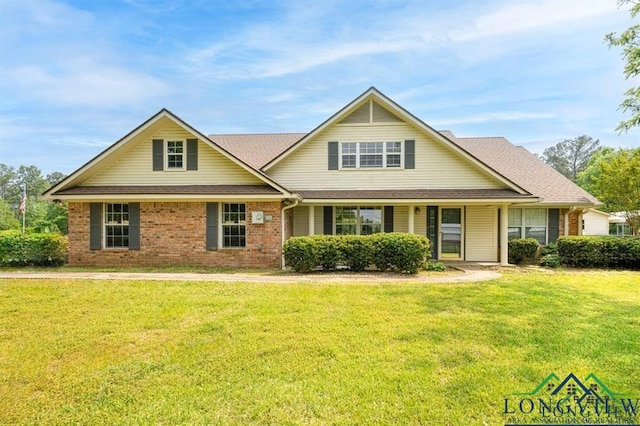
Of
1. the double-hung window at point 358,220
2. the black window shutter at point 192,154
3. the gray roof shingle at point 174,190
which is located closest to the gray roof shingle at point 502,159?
the double-hung window at point 358,220

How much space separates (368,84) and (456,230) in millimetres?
7066

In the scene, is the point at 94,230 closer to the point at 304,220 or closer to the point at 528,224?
the point at 304,220

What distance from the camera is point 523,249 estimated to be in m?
13.9

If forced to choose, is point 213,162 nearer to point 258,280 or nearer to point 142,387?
point 258,280

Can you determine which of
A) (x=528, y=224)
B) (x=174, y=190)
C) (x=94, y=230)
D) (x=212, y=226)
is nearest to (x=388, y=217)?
(x=528, y=224)

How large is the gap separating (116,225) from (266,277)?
6.77 m

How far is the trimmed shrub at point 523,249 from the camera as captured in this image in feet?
45.6

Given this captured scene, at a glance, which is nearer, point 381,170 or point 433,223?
point 381,170

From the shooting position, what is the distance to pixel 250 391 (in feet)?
11.7

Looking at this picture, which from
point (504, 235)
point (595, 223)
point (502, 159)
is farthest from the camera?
point (595, 223)

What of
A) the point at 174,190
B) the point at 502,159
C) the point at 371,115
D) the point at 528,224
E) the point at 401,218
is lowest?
the point at 528,224

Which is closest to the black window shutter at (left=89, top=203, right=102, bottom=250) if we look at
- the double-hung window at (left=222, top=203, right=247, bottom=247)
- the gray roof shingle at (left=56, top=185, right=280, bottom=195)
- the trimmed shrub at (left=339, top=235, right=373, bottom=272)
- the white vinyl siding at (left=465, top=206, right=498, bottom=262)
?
the gray roof shingle at (left=56, top=185, right=280, bottom=195)

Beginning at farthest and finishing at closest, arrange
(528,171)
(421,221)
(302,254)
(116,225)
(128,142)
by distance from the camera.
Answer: (528,171) → (421,221) → (116,225) → (128,142) → (302,254)

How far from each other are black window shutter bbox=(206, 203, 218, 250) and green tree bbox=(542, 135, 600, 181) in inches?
3146
